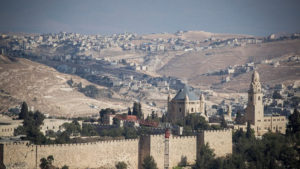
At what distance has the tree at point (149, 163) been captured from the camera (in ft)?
216

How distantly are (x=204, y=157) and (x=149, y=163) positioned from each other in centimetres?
486

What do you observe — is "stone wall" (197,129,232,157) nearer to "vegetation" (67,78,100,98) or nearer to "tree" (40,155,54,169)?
"tree" (40,155,54,169)

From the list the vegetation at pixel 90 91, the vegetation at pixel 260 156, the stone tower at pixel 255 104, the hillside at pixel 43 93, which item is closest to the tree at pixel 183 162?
the vegetation at pixel 260 156

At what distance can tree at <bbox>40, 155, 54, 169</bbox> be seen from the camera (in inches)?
2388

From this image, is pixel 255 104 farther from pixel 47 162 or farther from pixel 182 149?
pixel 47 162

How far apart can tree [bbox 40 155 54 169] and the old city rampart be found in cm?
30

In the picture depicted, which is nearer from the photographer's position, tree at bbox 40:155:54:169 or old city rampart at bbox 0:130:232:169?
old city rampart at bbox 0:130:232:169

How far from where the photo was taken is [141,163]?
220ft

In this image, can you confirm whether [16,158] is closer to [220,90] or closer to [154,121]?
[154,121]

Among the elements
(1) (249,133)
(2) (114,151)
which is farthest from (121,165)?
(1) (249,133)

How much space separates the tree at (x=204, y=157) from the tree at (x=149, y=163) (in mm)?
3780

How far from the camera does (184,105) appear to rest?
277 feet

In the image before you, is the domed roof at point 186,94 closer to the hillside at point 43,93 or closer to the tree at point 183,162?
the tree at point 183,162

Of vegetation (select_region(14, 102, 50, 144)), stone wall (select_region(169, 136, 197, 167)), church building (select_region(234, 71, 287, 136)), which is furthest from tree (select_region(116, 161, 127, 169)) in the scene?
church building (select_region(234, 71, 287, 136))
